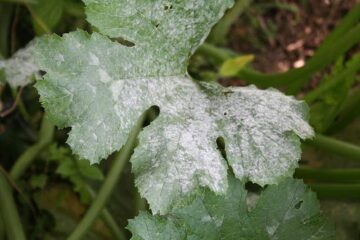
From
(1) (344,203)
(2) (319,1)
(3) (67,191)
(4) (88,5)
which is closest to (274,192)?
(4) (88,5)

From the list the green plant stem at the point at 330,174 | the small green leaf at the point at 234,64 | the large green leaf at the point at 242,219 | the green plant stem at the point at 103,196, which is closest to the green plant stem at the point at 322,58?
the small green leaf at the point at 234,64

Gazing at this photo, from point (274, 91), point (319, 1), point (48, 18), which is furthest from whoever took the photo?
point (319, 1)

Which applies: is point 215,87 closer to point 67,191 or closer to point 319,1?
point 67,191

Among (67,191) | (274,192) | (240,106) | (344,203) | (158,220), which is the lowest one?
(67,191)

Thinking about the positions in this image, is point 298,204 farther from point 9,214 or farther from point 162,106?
point 9,214

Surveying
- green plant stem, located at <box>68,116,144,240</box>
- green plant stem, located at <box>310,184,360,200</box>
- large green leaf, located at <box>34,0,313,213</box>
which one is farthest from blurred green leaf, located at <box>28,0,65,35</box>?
green plant stem, located at <box>310,184,360,200</box>

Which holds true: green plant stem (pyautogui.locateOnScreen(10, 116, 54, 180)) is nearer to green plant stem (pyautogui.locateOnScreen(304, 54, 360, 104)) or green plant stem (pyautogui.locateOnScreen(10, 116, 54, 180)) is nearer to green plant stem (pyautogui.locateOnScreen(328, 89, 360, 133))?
green plant stem (pyautogui.locateOnScreen(304, 54, 360, 104))
